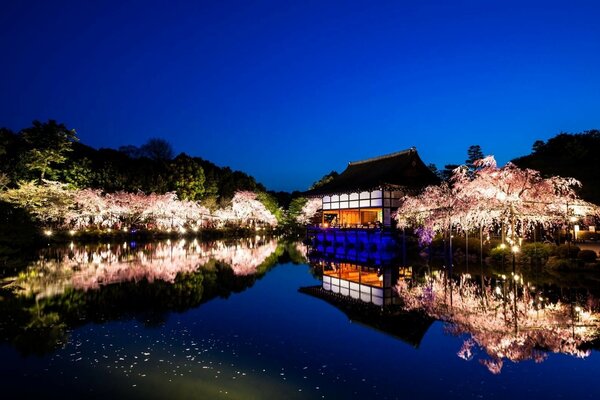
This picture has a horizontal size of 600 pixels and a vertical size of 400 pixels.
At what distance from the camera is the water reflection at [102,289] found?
10219 millimetres

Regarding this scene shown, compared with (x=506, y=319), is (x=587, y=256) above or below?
above

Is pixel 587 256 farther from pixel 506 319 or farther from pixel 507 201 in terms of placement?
pixel 506 319

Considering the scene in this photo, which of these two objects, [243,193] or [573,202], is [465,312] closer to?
[573,202]

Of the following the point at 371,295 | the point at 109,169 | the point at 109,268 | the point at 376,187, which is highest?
the point at 109,169

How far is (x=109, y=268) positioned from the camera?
1994 centimetres

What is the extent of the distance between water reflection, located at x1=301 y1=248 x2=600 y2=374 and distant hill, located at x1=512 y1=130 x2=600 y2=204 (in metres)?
24.0

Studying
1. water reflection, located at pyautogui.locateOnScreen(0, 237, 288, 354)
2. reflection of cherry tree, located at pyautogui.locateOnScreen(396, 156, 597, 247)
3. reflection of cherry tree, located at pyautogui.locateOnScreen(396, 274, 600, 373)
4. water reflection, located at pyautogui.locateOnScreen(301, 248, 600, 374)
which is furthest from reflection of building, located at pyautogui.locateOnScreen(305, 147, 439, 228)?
reflection of cherry tree, located at pyautogui.locateOnScreen(396, 274, 600, 373)

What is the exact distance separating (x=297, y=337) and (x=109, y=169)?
41599mm

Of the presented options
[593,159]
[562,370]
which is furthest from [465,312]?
[593,159]

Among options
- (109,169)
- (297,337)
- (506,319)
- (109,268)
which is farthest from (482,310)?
(109,169)

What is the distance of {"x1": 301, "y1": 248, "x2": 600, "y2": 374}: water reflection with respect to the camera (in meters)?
8.62

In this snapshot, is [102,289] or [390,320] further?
[102,289]

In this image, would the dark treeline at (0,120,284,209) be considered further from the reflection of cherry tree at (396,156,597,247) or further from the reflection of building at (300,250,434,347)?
the reflection of cherry tree at (396,156,597,247)

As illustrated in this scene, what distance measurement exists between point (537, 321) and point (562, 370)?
3.12m
